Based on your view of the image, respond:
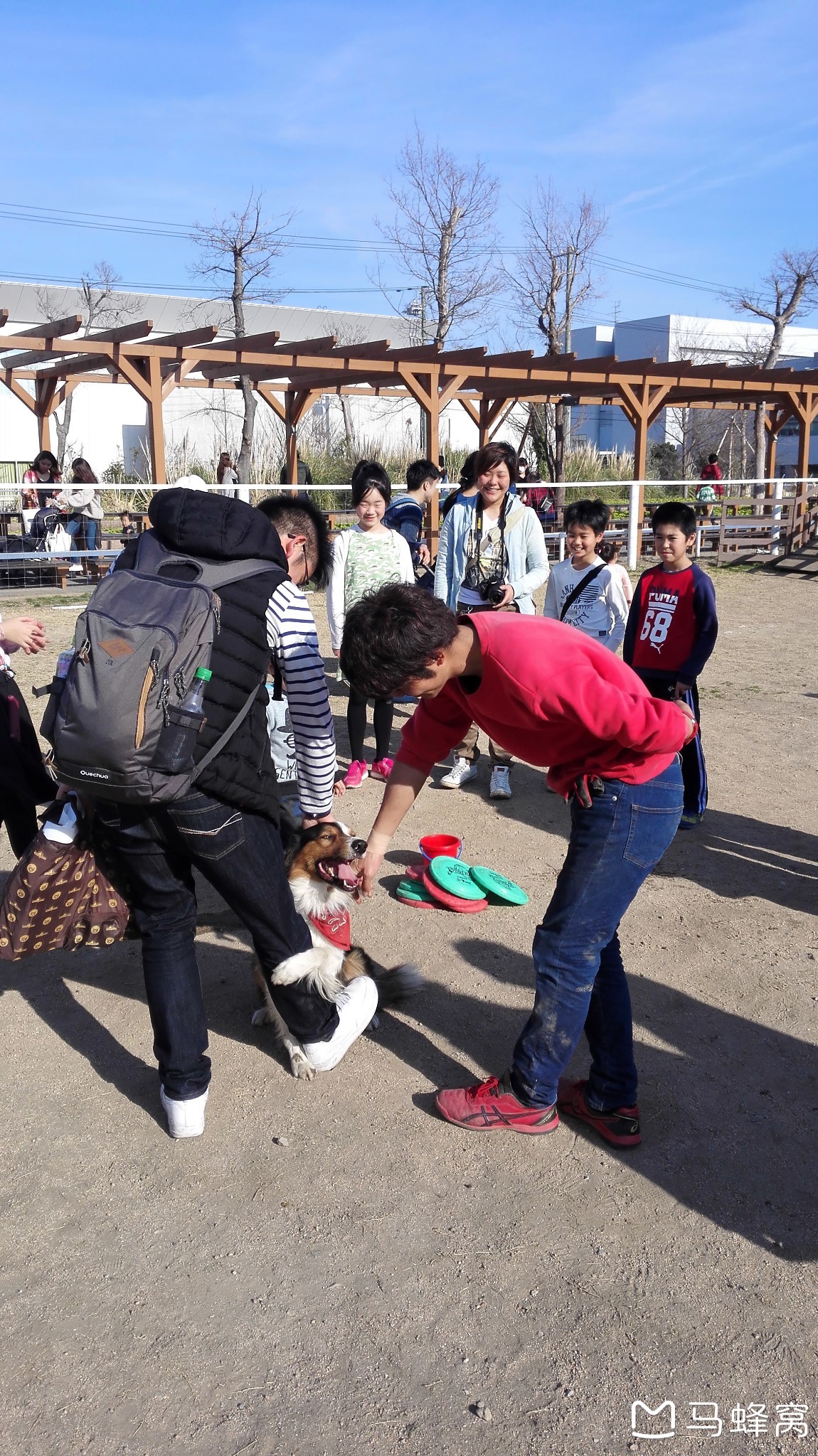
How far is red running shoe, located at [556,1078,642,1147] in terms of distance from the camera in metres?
3.08

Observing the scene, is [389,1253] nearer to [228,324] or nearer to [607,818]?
[607,818]

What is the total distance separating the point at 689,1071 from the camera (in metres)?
3.48

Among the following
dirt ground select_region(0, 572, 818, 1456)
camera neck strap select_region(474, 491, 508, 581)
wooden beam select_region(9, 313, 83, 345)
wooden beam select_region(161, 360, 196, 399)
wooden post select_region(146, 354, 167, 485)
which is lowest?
dirt ground select_region(0, 572, 818, 1456)

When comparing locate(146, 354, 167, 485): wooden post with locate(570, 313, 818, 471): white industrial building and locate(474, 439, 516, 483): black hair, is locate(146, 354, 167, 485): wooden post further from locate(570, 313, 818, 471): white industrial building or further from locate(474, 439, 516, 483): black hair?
locate(570, 313, 818, 471): white industrial building

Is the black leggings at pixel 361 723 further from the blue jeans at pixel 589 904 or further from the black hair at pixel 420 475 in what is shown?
the blue jeans at pixel 589 904

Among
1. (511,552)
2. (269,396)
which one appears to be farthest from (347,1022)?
(269,396)

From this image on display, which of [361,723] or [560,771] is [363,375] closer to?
[361,723]

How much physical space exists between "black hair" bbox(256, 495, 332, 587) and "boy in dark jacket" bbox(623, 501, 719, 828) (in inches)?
96.2

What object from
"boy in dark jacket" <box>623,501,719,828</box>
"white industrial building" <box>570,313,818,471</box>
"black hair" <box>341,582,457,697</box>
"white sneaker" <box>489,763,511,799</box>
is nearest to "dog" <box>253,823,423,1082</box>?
"black hair" <box>341,582,457,697</box>

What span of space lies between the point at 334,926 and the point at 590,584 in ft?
10.1

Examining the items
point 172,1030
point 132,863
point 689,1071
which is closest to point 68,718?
point 132,863

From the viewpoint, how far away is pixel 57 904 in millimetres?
3053

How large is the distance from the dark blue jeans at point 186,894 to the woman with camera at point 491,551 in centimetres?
326

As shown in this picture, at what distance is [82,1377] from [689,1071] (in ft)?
6.87
